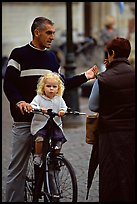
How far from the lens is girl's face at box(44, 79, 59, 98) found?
18.7 feet

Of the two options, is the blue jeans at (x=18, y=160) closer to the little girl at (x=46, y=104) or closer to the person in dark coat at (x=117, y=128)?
the little girl at (x=46, y=104)

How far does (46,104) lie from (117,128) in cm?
88

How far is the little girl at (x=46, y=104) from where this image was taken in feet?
18.8

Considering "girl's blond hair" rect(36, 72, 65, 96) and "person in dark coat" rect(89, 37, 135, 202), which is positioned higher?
"girl's blond hair" rect(36, 72, 65, 96)

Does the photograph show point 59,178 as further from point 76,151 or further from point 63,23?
point 63,23

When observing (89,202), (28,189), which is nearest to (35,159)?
(28,189)

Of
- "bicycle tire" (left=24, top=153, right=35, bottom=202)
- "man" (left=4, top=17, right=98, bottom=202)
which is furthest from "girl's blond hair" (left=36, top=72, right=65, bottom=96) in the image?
"bicycle tire" (left=24, top=153, right=35, bottom=202)

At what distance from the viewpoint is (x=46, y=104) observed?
5.76 m

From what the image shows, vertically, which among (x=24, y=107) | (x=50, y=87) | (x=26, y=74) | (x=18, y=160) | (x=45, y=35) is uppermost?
(x=45, y=35)

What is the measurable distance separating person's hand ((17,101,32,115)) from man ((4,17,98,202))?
0.23 ft

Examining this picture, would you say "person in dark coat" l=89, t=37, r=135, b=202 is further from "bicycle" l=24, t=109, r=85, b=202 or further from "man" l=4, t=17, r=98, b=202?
"man" l=4, t=17, r=98, b=202

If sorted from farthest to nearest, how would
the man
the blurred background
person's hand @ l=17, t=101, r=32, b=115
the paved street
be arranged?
1. the blurred background
2. the paved street
3. the man
4. person's hand @ l=17, t=101, r=32, b=115

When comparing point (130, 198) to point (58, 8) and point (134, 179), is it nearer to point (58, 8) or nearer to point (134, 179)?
point (134, 179)

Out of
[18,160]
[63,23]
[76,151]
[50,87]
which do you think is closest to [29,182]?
[18,160]
